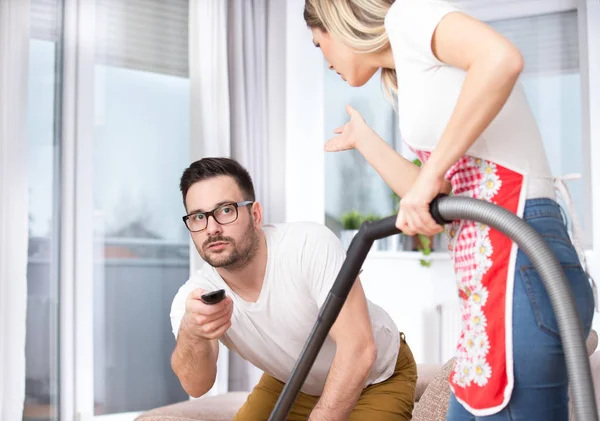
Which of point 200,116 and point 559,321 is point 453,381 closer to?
point 559,321

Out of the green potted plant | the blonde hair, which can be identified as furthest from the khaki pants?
the green potted plant

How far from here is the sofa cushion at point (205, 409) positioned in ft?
6.78

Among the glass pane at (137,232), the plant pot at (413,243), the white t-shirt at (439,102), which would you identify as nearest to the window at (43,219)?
the glass pane at (137,232)

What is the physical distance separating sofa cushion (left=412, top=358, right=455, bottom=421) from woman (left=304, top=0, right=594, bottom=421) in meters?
0.79

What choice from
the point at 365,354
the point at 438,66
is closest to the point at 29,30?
the point at 365,354

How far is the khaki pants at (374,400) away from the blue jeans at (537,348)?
88 centimetres

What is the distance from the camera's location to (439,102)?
1110mm

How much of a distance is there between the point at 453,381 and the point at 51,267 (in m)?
2.79

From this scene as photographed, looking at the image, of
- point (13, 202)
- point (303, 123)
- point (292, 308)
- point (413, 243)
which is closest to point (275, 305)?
point (292, 308)

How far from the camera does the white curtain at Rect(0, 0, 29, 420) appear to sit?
10.7ft

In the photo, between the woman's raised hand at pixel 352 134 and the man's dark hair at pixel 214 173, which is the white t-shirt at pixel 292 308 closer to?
the man's dark hair at pixel 214 173

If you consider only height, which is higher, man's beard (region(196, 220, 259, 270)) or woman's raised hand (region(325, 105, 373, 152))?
woman's raised hand (region(325, 105, 373, 152))

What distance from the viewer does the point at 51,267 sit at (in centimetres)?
348

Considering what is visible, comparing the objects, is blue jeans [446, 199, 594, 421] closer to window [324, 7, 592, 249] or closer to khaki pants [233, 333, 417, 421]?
khaki pants [233, 333, 417, 421]
